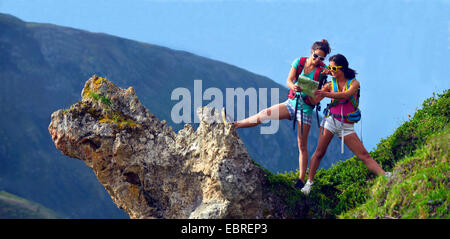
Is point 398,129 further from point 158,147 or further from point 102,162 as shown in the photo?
point 102,162

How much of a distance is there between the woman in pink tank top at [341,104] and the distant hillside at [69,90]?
9049 centimetres

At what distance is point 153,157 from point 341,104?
13.4 feet

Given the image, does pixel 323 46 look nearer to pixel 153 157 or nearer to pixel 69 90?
pixel 153 157

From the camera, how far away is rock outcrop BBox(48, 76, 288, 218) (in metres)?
9.42

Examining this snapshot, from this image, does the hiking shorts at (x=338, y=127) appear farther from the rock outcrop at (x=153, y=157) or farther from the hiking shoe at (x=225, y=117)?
the hiking shoe at (x=225, y=117)

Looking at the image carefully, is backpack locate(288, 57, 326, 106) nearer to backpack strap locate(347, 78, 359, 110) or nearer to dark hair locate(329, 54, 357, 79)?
dark hair locate(329, 54, 357, 79)

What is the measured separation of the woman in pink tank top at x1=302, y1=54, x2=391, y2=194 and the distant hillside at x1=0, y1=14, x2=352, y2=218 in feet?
297

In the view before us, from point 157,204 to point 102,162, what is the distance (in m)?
1.51

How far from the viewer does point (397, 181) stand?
9.17 m


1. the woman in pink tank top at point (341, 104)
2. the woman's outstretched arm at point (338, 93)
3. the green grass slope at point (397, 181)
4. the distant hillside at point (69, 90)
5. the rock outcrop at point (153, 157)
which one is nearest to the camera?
the green grass slope at point (397, 181)

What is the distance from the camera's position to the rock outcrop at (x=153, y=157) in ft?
30.9

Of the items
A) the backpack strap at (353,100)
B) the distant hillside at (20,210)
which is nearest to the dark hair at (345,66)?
the backpack strap at (353,100)

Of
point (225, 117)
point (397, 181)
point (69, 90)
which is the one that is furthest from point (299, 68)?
point (69, 90)

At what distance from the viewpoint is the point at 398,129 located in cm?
1165
